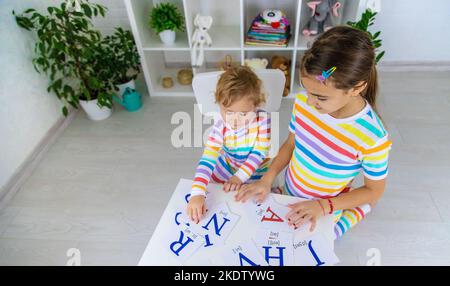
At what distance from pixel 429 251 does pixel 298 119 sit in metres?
0.91

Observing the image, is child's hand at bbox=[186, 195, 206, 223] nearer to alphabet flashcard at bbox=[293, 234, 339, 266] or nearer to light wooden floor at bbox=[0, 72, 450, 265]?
alphabet flashcard at bbox=[293, 234, 339, 266]

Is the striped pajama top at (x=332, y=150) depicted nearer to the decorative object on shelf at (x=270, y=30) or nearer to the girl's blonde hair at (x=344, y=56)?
the girl's blonde hair at (x=344, y=56)

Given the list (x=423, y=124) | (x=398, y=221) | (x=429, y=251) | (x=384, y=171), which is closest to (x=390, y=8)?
(x=423, y=124)

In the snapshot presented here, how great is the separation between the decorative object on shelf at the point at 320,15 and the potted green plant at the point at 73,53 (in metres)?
1.28

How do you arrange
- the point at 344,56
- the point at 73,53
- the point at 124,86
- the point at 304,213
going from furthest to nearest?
the point at 124,86, the point at 73,53, the point at 304,213, the point at 344,56

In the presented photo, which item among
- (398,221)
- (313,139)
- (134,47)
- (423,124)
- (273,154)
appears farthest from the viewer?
(134,47)

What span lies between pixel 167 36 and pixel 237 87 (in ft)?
4.19

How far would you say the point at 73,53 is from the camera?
1738mm

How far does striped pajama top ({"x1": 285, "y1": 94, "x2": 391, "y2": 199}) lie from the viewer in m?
0.79

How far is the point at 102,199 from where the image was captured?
158cm

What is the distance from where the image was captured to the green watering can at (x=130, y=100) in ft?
6.81

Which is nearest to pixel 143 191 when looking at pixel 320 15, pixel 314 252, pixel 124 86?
pixel 124 86

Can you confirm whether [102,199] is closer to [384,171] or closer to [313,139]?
[313,139]

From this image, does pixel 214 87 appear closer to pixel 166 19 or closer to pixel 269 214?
pixel 269 214
